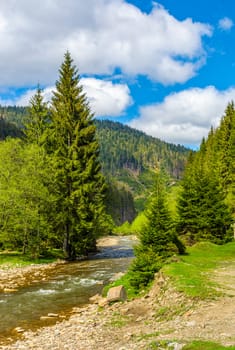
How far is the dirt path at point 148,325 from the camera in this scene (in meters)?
11.9

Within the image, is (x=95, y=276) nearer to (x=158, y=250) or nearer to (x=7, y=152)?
(x=158, y=250)

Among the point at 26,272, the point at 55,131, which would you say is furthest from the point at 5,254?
the point at 55,131

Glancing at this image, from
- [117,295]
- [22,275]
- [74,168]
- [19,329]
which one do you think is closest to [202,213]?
[74,168]

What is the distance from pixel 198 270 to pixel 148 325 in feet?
26.4

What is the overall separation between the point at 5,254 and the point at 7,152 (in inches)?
451

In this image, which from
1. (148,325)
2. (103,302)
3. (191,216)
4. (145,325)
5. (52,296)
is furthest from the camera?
(191,216)

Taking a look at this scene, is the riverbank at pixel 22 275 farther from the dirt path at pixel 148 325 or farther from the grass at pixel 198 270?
the grass at pixel 198 270

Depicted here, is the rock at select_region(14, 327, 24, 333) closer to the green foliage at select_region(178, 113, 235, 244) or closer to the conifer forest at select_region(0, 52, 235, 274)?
the conifer forest at select_region(0, 52, 235, 274)

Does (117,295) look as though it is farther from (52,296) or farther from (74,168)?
(74,168)

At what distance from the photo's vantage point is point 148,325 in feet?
47.9

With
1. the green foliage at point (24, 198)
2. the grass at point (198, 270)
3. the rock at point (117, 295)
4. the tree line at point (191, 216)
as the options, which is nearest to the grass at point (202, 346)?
the grass at point (198, 270)

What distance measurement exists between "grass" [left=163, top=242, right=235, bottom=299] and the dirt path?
490 mm

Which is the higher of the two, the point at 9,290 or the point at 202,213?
the point at 202,213

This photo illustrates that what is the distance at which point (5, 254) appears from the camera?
38656mm
